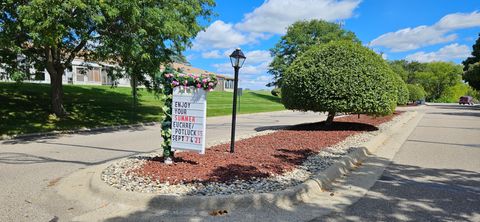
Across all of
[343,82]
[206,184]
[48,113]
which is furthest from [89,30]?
[206,184]

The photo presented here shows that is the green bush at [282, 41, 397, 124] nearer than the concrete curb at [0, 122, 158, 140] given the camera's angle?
No

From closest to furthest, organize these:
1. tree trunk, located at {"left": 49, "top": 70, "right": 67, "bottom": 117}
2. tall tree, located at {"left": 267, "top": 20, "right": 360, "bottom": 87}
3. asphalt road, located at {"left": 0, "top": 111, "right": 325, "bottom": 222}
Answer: asphalt road, located at {"left": 0, "top": 111, "right": 325, "bottom": 222}
tree trunk, located at {"left": 49, "top": 70, "right": 67, "bottom": 117}
tall tree, located at {"left": 267, "top": 20, "right": 360, "bottom": 87}

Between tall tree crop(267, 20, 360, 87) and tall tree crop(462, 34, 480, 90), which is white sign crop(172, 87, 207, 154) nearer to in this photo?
tall tree crop(462, 34, 480, 90)

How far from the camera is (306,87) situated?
40.5 ft

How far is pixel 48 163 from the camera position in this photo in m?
7.71

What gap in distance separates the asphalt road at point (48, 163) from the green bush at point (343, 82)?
519 centimetres

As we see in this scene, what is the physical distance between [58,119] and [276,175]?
498 inches

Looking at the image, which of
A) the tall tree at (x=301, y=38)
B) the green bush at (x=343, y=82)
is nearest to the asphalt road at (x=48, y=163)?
the green bush at (x=343, y=82)

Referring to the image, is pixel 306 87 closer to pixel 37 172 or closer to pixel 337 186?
pixel 337 186

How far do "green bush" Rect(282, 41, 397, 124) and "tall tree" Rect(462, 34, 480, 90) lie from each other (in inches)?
1239

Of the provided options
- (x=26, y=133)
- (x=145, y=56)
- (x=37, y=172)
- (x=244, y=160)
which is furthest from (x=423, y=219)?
(x=26, y=133)

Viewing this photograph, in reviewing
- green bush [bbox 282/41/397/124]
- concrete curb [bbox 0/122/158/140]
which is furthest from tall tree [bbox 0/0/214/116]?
green bush [bbox 282/41/397/124]

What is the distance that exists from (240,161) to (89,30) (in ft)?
30.4

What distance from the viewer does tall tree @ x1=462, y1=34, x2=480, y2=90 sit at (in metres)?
37.7
